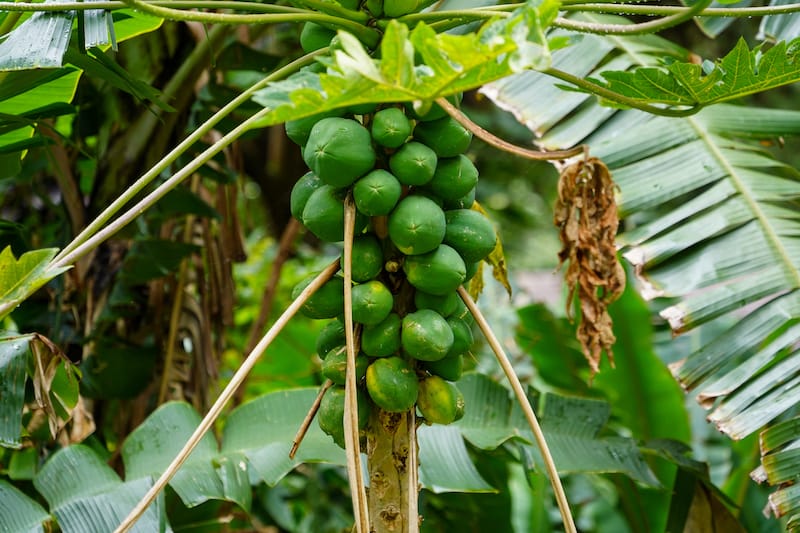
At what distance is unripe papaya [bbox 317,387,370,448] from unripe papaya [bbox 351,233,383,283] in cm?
12

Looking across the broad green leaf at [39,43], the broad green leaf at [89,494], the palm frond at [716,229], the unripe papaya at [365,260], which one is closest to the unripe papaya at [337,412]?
the unripe papaya at [365,260]

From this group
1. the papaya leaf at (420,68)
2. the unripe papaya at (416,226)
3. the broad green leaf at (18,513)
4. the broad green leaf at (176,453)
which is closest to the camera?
the papaya leaf at (420,68)

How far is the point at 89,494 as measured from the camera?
1.05m

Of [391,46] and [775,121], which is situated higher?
[775,121]

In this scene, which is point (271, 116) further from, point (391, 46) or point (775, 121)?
point (775, 121)

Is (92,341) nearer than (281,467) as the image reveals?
No

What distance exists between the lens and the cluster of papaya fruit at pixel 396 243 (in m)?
0.71

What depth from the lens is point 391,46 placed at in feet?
1.98

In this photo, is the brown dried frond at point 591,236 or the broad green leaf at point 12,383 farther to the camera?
the brown dried frond at point 591,236

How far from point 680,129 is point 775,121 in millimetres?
194

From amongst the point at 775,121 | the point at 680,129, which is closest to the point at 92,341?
the point at 680,129

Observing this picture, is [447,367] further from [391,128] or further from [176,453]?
[176,453]

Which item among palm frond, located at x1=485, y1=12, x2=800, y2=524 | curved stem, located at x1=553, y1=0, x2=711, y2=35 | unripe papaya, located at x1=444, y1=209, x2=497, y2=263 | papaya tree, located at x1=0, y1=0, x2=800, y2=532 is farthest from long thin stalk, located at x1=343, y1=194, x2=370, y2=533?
palm frond, located at x1=485, y1=12, x2=800, y2=524

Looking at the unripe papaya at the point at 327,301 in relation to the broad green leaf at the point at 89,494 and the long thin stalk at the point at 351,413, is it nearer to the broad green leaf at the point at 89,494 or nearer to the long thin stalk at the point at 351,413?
the long thin stalk at the point at 351,413
